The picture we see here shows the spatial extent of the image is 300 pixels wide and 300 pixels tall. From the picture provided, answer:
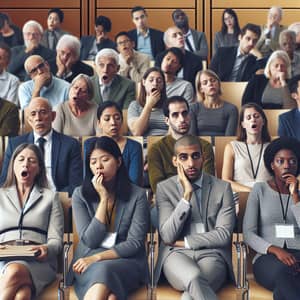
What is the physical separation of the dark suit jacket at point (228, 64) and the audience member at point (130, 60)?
1.55ft

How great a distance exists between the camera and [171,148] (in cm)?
390

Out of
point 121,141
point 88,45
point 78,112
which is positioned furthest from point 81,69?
point 121,141

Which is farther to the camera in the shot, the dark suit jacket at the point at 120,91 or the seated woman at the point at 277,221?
the dark suit jacket at the point at 120,91

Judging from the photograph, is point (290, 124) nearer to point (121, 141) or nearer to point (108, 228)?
point (121, 141)

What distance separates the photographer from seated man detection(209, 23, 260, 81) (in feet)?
17.8

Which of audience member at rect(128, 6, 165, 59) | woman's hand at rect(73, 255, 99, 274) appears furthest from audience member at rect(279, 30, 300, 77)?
woman's hand at rect(73, 255, 99, 274)

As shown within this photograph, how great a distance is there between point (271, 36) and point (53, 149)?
264cm

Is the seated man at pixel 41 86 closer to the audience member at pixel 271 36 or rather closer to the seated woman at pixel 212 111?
the seated woman at pixel 212 111

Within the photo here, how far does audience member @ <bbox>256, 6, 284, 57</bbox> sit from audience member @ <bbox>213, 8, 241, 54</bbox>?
21 centimetres

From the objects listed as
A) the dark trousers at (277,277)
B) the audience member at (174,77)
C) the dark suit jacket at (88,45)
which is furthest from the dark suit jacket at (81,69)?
the dark trousers at (277,277)

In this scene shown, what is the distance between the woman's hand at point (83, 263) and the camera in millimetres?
3189

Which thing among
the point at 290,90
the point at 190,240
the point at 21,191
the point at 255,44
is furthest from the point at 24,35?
the point at 190,240

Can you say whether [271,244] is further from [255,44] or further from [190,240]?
[255,44]

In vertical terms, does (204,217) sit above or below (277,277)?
above
